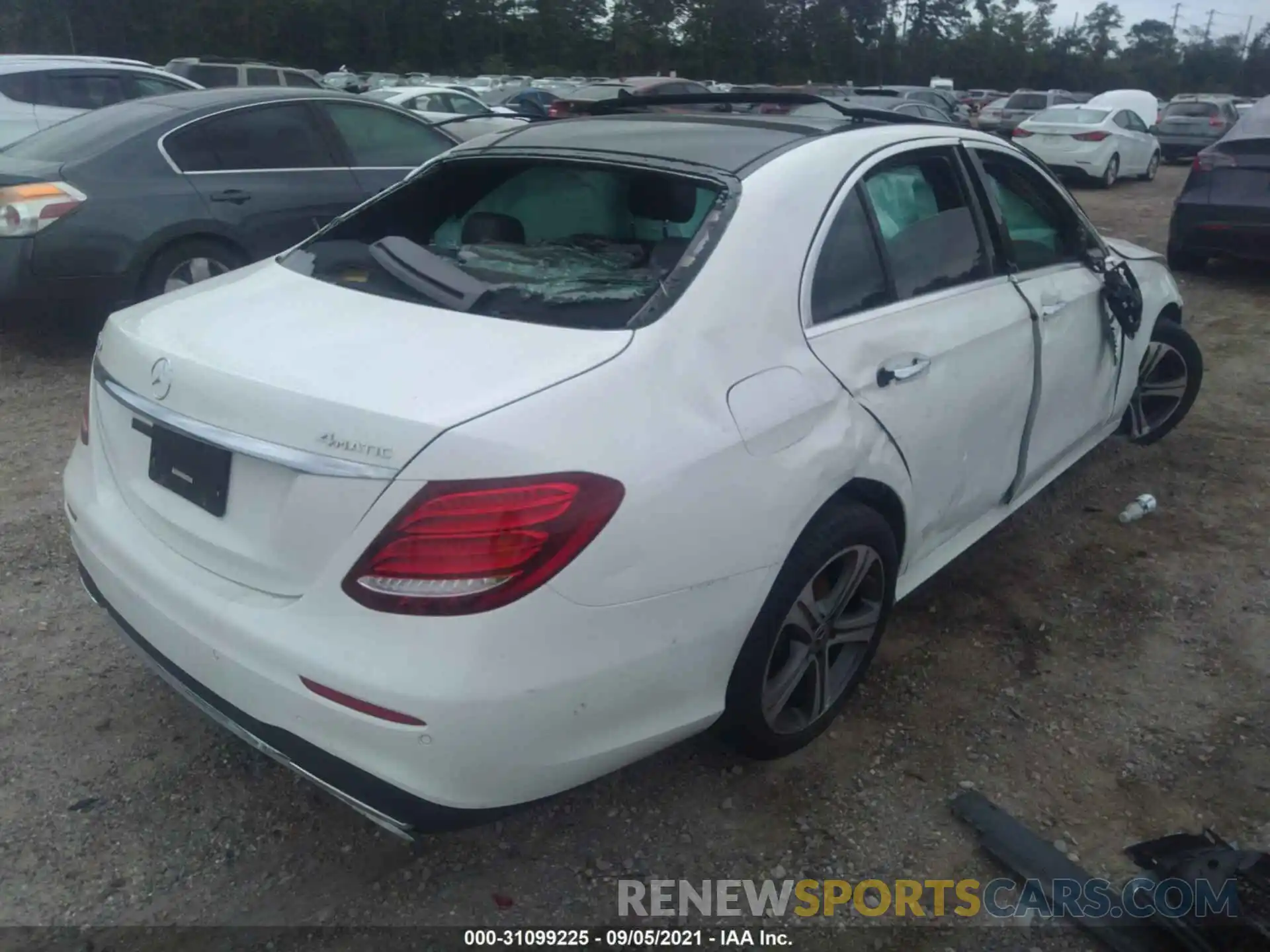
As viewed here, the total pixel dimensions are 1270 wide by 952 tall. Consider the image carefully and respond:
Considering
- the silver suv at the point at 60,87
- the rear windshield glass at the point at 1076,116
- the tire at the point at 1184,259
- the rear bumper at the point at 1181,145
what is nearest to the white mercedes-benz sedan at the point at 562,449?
the tire at the point at 1184,259

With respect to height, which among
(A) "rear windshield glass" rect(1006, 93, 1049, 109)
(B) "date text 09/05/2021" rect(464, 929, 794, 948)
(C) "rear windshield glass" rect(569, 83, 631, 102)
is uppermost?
(A) "rear windshield glass" rect(1006, 93, 1049, 109)

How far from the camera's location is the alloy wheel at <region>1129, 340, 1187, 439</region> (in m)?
4.91

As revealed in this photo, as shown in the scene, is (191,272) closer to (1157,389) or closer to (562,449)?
(562,449)

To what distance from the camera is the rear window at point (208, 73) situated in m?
19.2

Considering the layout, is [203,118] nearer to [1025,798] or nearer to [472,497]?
[472,497]

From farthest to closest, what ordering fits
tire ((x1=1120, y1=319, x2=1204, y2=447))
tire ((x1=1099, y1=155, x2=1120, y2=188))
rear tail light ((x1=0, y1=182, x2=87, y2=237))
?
tire ((x1=1099, y1=155, x2=1120, y2=188)) → rear tail light ((x1=0, y1=182, x2=87, y2=237)) → tire ((x1=1120, y1=319, x2=1204, y2=447))

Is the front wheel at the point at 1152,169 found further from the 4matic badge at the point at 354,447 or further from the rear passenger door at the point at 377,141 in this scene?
the 4matic badge at the point at 354,447

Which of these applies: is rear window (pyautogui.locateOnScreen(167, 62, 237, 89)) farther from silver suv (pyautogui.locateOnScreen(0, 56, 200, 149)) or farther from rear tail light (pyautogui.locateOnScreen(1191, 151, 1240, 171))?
rear tail light (pyautogui.locateOnScreen(1191, 151, 1240, 171))

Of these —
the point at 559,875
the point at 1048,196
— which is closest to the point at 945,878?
the point at 559,875

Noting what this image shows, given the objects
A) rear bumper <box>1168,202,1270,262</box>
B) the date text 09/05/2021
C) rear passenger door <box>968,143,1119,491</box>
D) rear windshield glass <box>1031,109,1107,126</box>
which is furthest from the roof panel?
rear windshield glass <box>1031,109,1107,126</box>

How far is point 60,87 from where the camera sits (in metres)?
9.06

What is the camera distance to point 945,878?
2498mm

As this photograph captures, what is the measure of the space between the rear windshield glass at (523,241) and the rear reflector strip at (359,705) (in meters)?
0.91

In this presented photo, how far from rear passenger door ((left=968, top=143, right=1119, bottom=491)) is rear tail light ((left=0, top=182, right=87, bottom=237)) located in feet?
14.9
